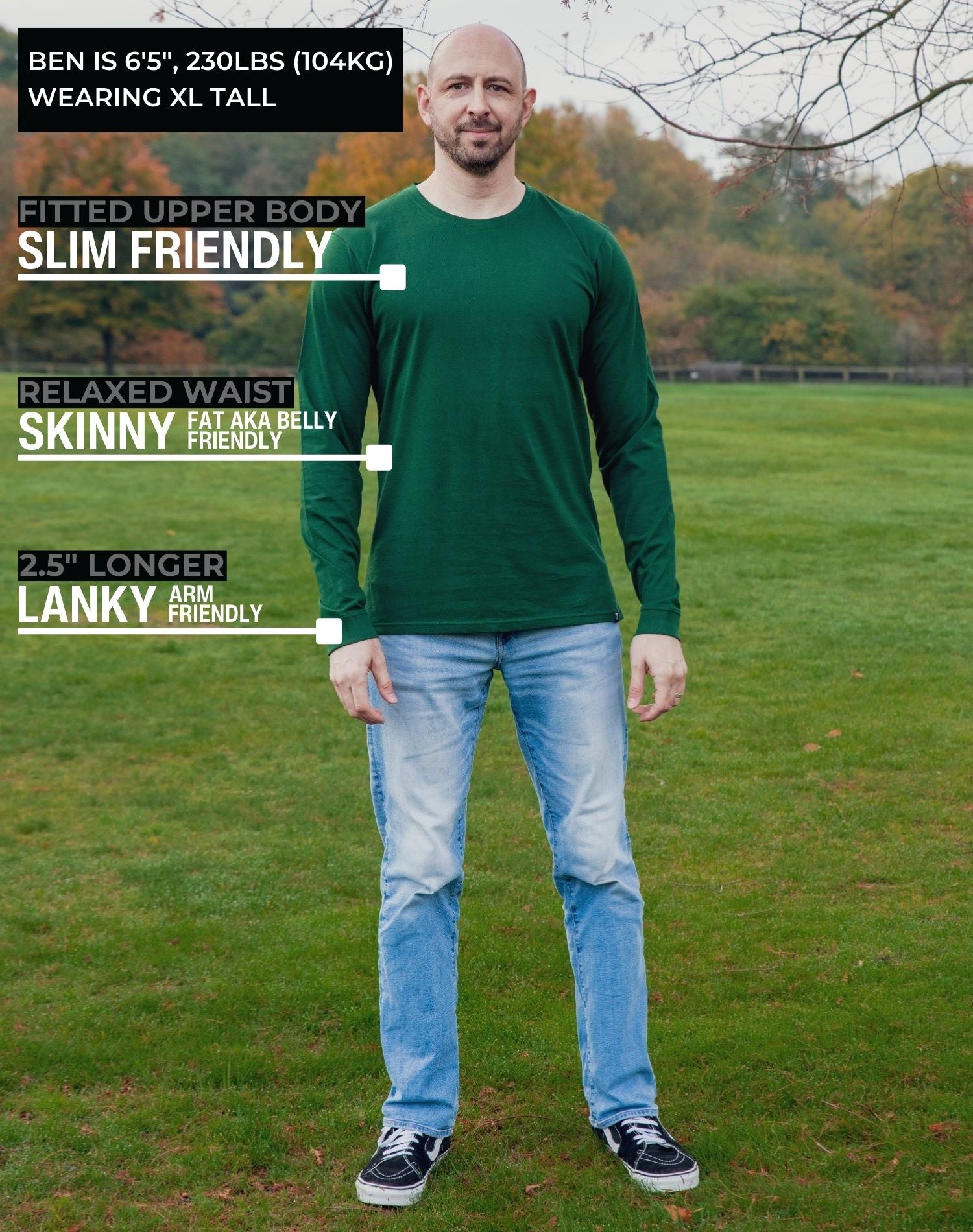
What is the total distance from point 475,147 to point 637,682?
1229mm

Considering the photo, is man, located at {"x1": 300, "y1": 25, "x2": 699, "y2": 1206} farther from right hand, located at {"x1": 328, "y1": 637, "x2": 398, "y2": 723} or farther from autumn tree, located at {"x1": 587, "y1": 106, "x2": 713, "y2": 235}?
autumn tree, located at {"x1": 587, "y1": 106, "x2": 713, "y2": 235}

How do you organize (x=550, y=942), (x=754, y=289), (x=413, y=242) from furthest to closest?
(x=754, y=289), (x=550, y=942), (x=413, y=242)

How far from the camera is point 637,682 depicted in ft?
10.8

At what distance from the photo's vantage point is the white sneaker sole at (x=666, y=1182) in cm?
335

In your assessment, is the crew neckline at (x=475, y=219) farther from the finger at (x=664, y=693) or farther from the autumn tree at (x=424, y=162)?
the autumn tree at (x=424, y=162)

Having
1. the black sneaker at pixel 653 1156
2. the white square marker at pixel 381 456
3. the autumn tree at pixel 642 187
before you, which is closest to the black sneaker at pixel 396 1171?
the black sneaker at pixel 653 1156

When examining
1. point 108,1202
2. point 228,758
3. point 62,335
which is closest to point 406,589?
point 108,1202

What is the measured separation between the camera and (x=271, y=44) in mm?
5902

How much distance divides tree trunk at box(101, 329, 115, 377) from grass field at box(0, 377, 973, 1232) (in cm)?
4579

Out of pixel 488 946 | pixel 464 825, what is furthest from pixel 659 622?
pixel 488 946

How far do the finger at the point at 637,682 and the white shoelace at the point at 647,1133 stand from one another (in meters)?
0.99

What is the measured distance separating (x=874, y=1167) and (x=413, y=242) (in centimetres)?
243

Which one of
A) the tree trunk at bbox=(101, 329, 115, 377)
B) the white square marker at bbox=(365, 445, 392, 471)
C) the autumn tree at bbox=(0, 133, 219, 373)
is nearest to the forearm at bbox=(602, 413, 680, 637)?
the white square marker at bbox=(365, 445, 392, 471)

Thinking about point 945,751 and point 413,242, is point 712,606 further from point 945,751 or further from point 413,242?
point 413,242
